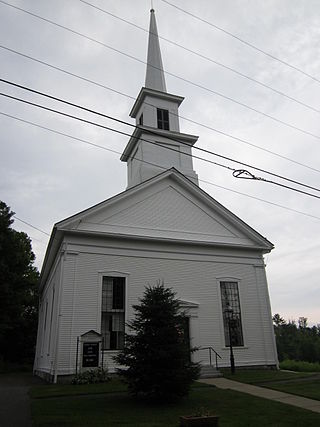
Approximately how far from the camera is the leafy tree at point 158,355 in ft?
30.8

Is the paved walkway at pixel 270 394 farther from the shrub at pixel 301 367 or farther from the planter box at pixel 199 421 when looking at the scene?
the shrub at pixel 301 367

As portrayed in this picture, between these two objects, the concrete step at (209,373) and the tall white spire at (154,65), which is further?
the tall white spire at (154,65)

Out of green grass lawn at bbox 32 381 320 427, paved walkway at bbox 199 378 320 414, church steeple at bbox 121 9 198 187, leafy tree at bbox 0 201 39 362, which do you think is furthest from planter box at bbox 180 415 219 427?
leafy tree at bbox 0 201 39 362

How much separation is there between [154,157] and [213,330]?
1030cm

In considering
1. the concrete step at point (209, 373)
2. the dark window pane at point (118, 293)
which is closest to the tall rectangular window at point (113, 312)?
the dark window pane at point (118, 293)

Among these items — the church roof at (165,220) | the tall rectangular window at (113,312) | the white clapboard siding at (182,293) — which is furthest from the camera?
the church roof at (165,220)

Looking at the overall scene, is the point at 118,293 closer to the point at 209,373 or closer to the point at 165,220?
the point at 165,220

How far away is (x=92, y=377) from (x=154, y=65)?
70.6 feet

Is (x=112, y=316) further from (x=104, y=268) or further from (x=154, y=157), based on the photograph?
(x=154, y=157)

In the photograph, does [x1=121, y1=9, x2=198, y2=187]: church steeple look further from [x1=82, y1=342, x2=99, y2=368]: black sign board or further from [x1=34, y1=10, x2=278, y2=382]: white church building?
[x1=82, y1=342, x2=99, y2=368]: black sign board

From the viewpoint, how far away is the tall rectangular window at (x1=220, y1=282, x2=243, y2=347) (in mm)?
18016

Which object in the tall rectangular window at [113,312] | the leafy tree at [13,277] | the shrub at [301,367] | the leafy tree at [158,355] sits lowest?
the shrub at [301,367]

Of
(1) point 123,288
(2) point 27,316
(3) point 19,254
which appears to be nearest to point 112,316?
(1) point 123,288

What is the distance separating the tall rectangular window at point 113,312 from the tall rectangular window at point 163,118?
11.6 meters
